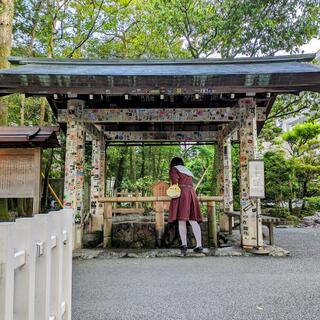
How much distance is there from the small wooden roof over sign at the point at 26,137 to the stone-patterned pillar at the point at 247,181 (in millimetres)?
3546

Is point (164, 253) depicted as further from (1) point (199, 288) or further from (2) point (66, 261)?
(2) point (66, 261)

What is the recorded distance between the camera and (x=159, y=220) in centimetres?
683

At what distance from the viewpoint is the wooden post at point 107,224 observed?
22.1 ft

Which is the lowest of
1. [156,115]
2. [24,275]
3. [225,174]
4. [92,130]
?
[24,275]

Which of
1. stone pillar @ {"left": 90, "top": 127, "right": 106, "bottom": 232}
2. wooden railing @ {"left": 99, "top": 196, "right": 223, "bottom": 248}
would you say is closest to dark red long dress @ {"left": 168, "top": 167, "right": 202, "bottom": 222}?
wooden railing @ {"left": 99, "top": 196, "right": 223, "bottom": 248}

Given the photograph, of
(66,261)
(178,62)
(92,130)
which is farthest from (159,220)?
(66,261)

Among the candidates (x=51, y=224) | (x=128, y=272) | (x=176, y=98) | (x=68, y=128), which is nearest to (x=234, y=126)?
(x=176, y=98)

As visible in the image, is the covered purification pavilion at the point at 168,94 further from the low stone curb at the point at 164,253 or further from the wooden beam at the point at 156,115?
the low stone curb at the point at 164,253

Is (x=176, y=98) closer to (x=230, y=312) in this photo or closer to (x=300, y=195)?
(x=230, y=312)

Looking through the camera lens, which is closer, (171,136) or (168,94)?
(168,94)

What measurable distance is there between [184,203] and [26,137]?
115 inches

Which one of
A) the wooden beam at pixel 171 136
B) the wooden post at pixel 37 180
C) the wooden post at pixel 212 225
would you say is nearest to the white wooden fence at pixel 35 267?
the wooden post at pixel 37 180

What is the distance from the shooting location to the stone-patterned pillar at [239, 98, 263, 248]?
20.5 ft

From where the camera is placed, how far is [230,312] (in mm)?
3176
